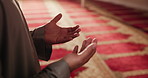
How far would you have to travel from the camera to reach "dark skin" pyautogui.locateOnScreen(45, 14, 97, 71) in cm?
59

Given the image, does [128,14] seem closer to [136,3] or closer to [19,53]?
[136,3]

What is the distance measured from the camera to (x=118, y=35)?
5.95 feet

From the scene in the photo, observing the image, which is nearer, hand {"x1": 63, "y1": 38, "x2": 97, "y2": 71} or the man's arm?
hand {"x1": 63, "y1": 38, "x2": 97, "y2": 71}

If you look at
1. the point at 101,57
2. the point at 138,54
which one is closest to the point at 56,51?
the point at 101,57

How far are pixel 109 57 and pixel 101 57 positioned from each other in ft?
0.20

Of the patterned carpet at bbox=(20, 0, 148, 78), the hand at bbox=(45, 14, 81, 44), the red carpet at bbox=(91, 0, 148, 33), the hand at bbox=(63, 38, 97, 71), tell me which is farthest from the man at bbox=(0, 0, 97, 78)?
the red carpet at bbox=(91, 0, 148, 33)

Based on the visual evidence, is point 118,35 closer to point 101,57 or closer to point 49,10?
point 101,57

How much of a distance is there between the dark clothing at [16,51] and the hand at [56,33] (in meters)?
0.24

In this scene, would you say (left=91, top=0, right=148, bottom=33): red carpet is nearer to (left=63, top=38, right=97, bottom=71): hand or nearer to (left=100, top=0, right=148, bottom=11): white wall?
(left=100, top=0, right=148, bottom=11): white wall

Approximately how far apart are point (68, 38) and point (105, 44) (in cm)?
83

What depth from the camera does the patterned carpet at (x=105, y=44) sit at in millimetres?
1223

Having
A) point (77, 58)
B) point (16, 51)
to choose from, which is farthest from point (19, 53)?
point (77, 58)

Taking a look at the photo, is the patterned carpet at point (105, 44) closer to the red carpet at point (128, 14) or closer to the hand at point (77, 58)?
the red carpet at point (128, 14)

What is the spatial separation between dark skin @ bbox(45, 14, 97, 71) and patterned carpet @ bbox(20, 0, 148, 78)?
0.41 metres
